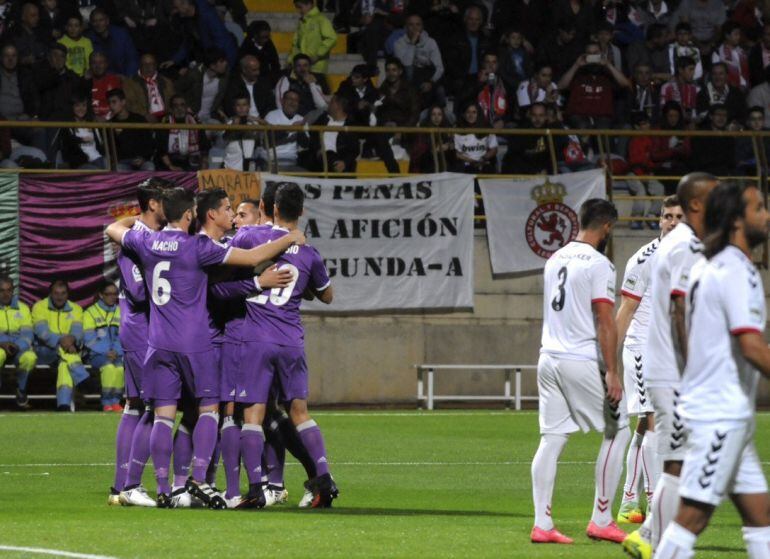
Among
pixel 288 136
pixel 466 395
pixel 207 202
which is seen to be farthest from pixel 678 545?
pixel 466 395

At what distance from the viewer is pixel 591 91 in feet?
86.6

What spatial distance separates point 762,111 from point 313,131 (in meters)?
7.52

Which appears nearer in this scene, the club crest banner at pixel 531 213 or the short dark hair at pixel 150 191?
the short dark hair at pixel 150 191

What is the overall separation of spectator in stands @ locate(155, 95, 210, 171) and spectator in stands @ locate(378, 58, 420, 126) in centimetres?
297

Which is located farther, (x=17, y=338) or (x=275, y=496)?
(x=17, y=338)

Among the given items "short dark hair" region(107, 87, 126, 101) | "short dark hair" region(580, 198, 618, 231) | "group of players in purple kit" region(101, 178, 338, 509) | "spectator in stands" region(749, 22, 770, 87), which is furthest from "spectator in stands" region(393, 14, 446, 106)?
"short dark hair" region(580, 198, 618, 231)

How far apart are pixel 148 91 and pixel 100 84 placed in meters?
0.81

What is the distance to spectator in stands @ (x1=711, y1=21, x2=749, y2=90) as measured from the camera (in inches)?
1099

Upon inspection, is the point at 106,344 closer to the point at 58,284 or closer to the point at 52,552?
the point at 58,284

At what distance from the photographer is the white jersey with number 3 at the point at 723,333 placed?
674cm

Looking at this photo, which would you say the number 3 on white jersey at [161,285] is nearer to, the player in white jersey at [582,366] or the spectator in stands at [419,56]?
the player in white jersey at [582,366]

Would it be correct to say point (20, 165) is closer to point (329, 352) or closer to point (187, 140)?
point (187, 140)

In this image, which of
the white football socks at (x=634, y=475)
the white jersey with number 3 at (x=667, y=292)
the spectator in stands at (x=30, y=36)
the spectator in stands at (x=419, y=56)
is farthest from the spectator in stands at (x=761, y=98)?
the white jersey with number 3 at (x=667, y=292)

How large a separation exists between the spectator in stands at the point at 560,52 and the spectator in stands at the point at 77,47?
744 centimetres
